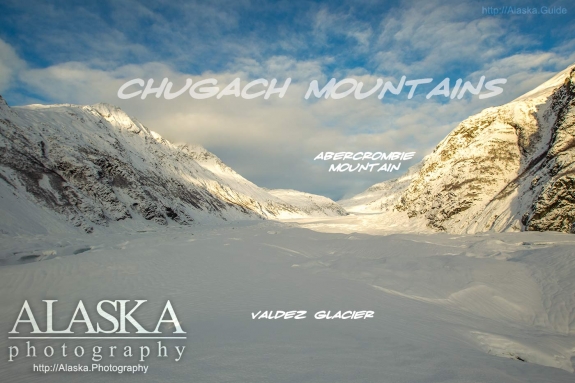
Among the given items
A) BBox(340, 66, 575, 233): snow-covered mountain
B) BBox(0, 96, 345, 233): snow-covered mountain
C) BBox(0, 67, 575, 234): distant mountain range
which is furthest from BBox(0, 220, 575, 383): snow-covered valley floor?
BBox(0, 96, 345, 233): snow-covered mountain

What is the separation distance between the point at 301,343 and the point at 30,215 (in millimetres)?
28942

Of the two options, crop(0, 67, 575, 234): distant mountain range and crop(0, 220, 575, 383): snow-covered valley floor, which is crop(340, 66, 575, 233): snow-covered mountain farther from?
crop(0, 220, 575, 383): snow-covered valley floor

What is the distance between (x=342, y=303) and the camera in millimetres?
6574

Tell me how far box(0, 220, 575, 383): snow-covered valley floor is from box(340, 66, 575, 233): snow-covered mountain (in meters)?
2.55

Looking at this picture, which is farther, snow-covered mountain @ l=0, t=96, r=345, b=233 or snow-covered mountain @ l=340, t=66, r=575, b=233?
snow-covered mountain @ l=0, t=96, r=345, b=233

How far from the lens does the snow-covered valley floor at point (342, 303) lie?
137 inches

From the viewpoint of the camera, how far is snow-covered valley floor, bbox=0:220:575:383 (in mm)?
3477

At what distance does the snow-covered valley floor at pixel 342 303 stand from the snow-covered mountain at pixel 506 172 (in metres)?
2.55

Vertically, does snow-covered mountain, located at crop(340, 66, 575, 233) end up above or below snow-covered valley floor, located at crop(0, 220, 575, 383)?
above

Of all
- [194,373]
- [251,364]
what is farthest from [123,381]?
[251,364]

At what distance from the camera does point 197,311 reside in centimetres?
616

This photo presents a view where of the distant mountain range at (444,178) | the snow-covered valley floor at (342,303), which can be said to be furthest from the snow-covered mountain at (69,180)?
the snow-covered valley floor at (342,303)

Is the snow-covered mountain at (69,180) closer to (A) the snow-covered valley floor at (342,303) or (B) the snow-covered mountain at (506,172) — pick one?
(A) the snow-covered valley floor at (342,303)

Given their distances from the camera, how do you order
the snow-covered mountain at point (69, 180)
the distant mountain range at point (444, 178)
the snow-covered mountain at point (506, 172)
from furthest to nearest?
the snow-covered mountain at point (69, 180) < the distant mountain range at point (444, 178) < the snow-covered mountain at point (506, 172)
